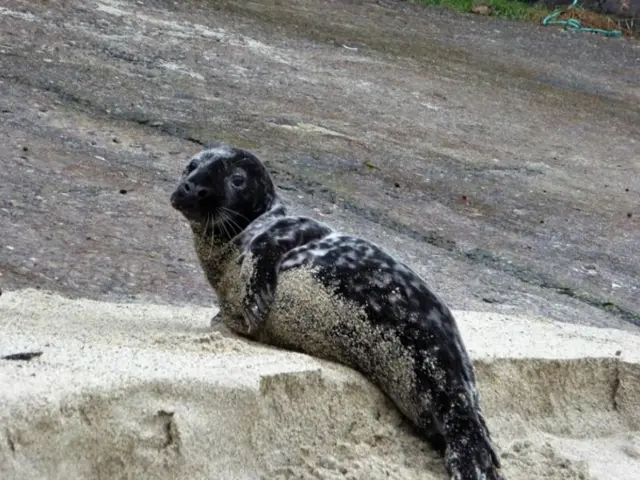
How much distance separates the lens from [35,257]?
4.79m

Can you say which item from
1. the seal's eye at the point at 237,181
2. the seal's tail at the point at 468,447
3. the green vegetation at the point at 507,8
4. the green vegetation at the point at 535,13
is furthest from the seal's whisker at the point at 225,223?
the green vegetation at the point at 535,13

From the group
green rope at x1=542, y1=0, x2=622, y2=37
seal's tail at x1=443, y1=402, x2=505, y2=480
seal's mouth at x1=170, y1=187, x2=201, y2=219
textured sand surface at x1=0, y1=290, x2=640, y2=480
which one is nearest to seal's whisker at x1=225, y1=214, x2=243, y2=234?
seal's mouth at x1=170, y1=187, x2=201, y2=219

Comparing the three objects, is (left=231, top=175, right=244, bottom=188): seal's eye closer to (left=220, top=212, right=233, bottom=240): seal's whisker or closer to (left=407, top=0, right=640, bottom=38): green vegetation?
(left=220, top=212, right=233, bottom=240): seal's whisker

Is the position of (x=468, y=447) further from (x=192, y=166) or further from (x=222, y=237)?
(x=192, y=166)

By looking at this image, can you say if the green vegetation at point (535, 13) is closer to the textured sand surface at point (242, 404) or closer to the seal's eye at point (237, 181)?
the textured sand surface at point (242, 404)

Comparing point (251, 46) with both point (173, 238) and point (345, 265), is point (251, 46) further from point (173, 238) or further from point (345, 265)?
point (345, 265)

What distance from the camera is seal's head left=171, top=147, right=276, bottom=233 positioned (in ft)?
13.1

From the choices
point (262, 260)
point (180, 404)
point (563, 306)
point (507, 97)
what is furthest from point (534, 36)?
point (180, 404)

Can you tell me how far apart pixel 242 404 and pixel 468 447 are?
2.17 ft

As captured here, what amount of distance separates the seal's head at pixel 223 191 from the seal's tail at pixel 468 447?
44.6 inches

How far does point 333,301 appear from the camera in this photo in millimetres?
3658

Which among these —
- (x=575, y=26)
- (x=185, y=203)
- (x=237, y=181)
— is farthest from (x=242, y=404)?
(x=575, y=26)

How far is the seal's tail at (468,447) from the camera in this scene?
3.34 metres

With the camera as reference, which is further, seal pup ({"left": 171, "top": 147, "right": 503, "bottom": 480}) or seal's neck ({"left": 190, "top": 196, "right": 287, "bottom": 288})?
seal's neck ({"left": 190, "top": 196, "right": 287, "bottom": 288})
